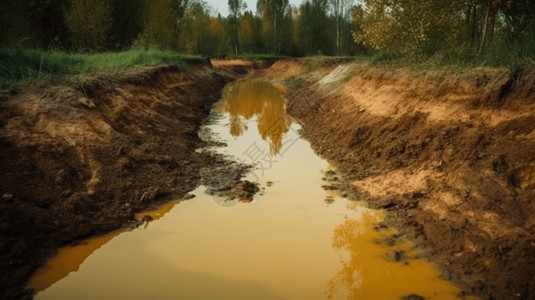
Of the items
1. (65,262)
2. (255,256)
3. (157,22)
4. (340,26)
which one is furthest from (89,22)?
(340,26)

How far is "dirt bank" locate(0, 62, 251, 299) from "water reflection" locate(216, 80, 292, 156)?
2.45m

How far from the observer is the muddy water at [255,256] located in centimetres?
416

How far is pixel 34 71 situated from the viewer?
868 cm

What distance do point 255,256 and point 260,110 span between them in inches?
457

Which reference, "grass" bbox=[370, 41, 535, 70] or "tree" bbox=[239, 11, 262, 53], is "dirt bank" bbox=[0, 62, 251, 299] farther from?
"tree" bbox=[239, 11, 262, 53]

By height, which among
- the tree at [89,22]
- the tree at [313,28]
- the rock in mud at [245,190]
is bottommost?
the rock in mud at [245,190]

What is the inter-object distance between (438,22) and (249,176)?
25.8 ft

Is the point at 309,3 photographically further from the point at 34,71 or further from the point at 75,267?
the point at 75,267

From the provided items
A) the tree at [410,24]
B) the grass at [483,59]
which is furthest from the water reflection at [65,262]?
the tree at [410,24]

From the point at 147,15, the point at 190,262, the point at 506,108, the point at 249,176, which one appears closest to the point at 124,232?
the point at 190,262

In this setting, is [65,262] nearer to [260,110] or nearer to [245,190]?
[245,190]

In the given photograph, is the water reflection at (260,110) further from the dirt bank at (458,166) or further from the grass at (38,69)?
the grass at (38,69)

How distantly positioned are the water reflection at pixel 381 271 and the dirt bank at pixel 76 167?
3.27 metres

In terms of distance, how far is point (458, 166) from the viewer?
605 centimetres
